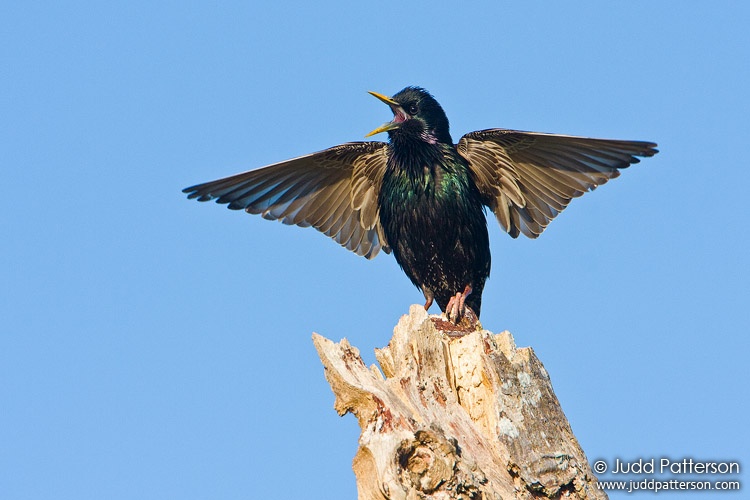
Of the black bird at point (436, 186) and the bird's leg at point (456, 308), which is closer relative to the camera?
the bird's leg at point (456, 308)

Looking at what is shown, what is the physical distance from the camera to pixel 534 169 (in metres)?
8.35

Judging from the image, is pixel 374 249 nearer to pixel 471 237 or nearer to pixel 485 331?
pixel 471 237

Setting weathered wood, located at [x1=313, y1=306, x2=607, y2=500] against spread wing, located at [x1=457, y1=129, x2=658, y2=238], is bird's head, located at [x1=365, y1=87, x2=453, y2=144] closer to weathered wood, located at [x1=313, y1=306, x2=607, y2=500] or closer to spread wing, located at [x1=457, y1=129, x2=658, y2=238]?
spread wing, located at [x1=457, y1=129, x2=658, y2=238]

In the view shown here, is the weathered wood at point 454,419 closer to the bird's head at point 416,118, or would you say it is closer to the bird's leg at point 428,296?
the bird's leg at point 428,296

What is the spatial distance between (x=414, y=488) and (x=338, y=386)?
2.62 feet

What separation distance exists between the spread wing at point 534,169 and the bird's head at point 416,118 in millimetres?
244

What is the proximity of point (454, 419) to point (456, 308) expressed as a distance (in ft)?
6.89

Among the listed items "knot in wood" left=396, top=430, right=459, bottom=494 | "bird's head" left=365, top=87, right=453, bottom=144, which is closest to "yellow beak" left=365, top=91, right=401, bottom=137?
"bird's head" left=365, top=87, right=453, bottom=144

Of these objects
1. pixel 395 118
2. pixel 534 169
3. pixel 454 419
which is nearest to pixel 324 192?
pixel 395 118

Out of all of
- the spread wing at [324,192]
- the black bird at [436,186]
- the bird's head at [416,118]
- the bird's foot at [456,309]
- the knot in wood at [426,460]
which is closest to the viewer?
the knot in wood at [426,460]

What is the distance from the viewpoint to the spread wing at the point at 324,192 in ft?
27.8

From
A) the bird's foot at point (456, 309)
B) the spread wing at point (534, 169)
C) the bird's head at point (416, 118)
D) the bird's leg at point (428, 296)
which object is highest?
the bird's head at point (416, 118)

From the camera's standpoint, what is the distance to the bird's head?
8219mm

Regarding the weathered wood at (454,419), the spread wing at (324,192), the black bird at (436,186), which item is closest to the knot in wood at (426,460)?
the weathered wood at (454,419)
